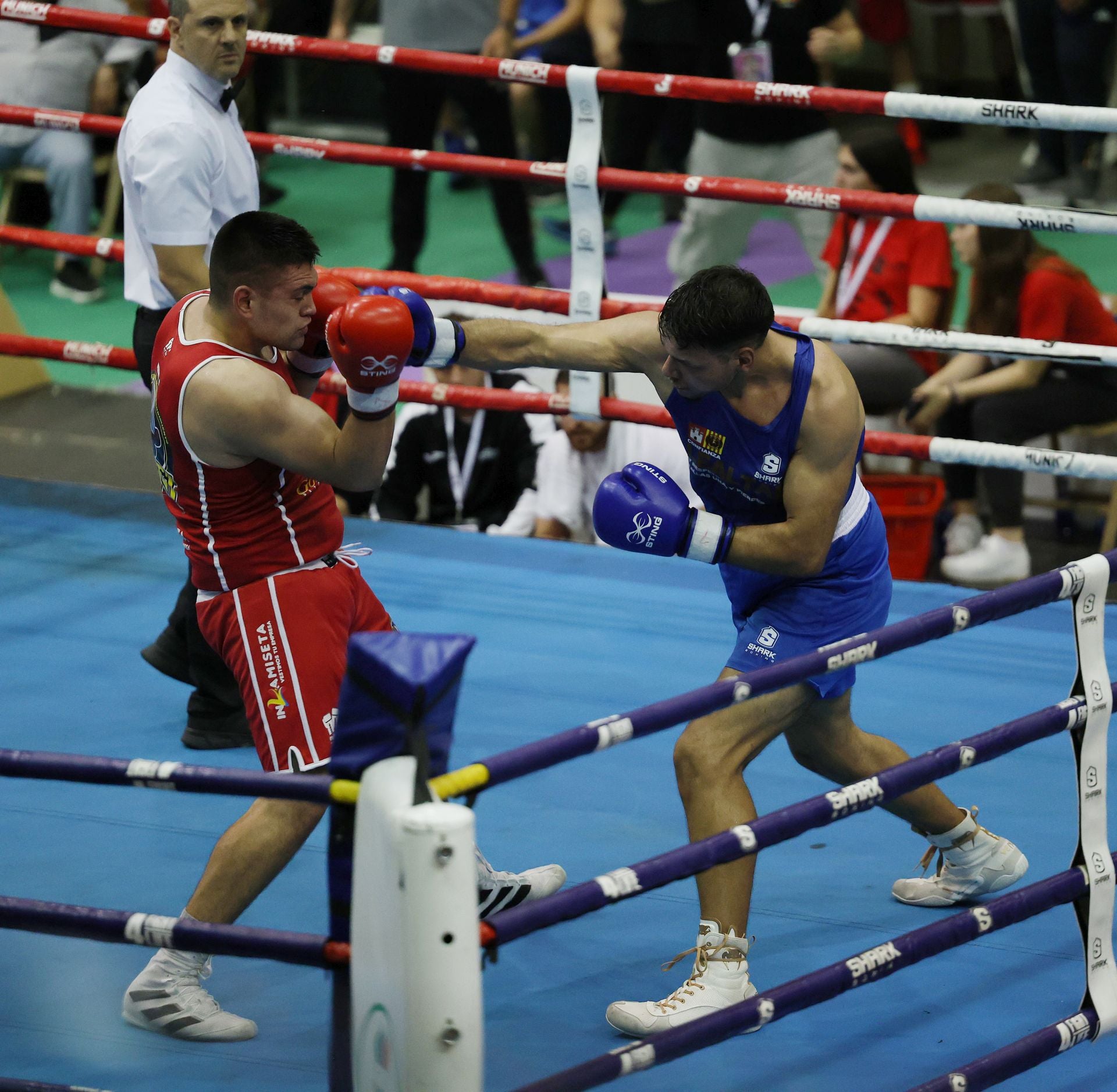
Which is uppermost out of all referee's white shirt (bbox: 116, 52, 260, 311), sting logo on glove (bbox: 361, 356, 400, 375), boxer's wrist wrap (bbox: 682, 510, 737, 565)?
Answer: referee's white shirt (bbox: 116, 52, 260, 311)

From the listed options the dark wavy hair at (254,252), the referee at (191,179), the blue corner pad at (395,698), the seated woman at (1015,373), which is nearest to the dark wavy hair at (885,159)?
the seated woman at (1015,373)

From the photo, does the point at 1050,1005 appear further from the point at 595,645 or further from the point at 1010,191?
the point at 1010,191

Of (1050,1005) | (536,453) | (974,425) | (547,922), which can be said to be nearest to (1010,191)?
(974,425)

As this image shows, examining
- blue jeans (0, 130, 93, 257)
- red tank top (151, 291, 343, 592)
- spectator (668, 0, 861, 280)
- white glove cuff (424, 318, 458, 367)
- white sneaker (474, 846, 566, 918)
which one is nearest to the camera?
red tank top (151, 291, 343, 592)

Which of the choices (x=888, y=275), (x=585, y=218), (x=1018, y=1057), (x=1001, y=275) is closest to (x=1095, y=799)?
(x=1018, y=1057)

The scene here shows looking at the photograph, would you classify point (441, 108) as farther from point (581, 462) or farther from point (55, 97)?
point (581, 462)

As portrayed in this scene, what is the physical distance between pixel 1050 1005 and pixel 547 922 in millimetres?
1310

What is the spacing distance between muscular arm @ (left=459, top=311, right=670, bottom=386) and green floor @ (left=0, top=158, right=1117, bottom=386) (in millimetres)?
4356

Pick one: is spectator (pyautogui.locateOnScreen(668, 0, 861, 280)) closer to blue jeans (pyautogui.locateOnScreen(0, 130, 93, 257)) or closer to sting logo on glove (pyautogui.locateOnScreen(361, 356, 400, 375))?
blue jeans (pyautogui.locateOnScreen(0, 130, 93, 257))

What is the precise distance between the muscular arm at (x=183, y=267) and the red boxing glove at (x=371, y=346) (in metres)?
1.18

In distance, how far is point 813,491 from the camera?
2.91 metres

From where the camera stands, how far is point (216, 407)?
112 inches

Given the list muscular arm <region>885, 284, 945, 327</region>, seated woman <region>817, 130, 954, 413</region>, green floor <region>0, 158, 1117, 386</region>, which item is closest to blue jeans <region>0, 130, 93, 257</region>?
green floor <region>0, 158, 1117, 386</region>

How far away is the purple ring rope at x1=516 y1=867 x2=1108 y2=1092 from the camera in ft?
6.71
